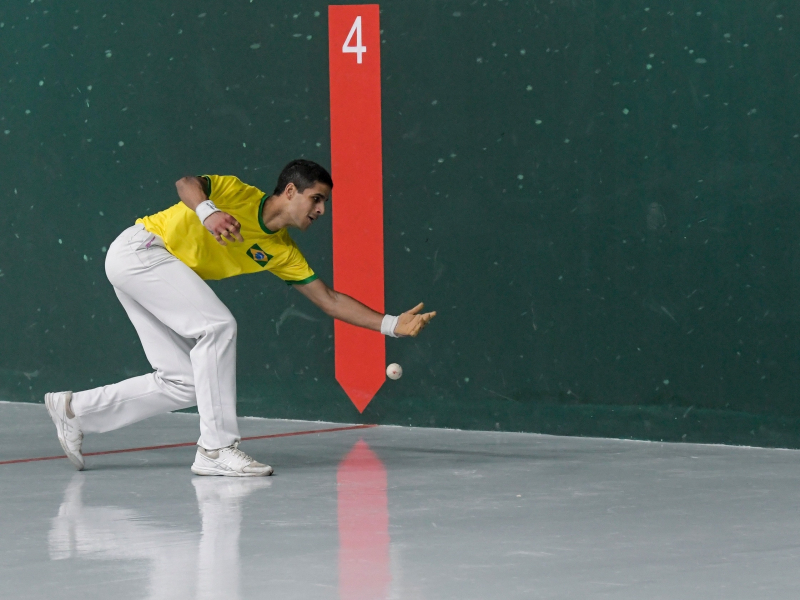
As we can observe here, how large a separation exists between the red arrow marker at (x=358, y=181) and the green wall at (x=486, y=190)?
6cm

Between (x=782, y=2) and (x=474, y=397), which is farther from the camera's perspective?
(x=474, y=397)

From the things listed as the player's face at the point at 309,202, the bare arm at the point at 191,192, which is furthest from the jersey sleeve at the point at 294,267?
the bare arm at the point at 191,192

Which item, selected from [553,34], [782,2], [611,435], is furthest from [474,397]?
[782,2]

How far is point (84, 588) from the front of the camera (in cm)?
251

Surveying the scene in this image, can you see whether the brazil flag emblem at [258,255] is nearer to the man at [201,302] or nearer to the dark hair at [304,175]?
the man at [201,302]

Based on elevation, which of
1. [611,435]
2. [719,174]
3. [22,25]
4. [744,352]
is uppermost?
[22,25]

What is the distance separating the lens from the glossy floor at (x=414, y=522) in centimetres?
253

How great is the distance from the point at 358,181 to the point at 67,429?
5.10ft

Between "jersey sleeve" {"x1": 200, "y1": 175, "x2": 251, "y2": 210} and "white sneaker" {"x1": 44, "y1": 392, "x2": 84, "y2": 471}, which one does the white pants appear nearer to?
"white sneaker" {"x1": 44, "y1": 392, "x2": 84, "y2": 471}

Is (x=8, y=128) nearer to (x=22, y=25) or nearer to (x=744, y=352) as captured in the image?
(x=22, y=25)

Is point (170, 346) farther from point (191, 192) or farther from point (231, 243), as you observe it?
point (191, 192)

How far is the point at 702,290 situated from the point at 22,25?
3.37 m

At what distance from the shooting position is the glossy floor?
2527mm

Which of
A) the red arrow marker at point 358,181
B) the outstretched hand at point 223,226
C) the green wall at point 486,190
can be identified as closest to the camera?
the outstretched hand at point 223,226
